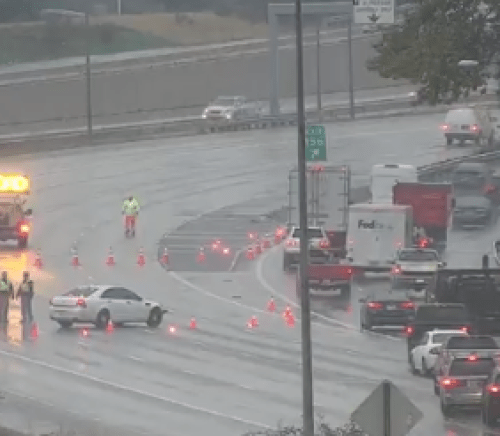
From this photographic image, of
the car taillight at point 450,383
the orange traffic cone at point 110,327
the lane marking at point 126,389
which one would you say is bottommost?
the orange traffic cone at point 110,327

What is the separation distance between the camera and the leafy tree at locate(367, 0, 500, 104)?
125 ft

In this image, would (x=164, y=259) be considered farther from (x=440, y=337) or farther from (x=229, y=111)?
(x=229, y=111)

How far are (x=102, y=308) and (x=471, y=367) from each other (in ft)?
47.1

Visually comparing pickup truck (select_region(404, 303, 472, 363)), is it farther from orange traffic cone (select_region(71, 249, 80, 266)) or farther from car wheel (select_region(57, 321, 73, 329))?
orange traffic cone (select_region(71, 249, 80, 266))

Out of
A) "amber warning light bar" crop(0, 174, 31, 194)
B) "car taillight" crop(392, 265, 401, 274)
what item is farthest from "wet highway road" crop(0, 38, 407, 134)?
"car taillight" crop(392, 265, 401, 274)

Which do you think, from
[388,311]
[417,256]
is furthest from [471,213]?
[388,311]

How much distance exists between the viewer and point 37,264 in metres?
52.7

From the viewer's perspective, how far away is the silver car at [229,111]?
94.3 meters

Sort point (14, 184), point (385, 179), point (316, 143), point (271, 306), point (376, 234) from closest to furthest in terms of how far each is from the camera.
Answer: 1. point (271, 306)
2. point (376, 234)
3. point (14, 184)
4. point (316, 143)
5. point (385, 179)

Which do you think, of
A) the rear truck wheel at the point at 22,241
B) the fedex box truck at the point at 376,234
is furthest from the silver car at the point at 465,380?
the rear truck wheel at the point at 22,241

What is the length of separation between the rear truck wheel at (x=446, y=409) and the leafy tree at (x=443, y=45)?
34.9 feet

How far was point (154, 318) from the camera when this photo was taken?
42.4 metres

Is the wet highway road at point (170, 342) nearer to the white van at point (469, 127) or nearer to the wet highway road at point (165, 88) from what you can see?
the white van at point (469, 127)

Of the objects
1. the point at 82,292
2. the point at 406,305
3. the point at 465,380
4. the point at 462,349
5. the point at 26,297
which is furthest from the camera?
the point at 26,297
